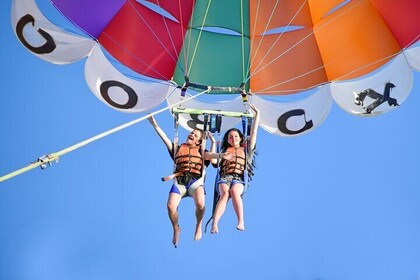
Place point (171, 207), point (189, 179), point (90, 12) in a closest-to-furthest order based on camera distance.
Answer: point (171, 207) → point (189, 179) → point (90, 12)

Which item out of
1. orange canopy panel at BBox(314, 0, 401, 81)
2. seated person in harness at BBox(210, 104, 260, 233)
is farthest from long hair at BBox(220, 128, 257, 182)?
orange canopy panel at BBox(314, 0, 401, 81)

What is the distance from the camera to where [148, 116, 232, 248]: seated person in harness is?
22.2 ft

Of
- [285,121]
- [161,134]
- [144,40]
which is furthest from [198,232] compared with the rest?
[144,40]

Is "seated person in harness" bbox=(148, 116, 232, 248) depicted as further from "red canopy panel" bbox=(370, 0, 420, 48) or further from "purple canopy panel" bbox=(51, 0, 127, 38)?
"red canopy panel" bbox=(370, 0, 420, 48)

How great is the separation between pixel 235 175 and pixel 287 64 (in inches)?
88.5

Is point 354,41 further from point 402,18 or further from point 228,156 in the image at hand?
point 228,156

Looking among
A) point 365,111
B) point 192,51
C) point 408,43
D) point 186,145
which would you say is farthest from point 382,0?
point 186,145

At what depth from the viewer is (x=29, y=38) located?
7.53 m

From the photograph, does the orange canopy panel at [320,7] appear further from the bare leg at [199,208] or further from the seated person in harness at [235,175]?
the bare leg at [199,208]

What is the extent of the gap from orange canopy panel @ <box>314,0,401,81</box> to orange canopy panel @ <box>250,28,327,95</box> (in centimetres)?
13

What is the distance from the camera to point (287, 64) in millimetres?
8531

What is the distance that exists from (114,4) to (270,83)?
2212 millimetres

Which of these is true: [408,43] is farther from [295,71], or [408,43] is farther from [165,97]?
[165,97]

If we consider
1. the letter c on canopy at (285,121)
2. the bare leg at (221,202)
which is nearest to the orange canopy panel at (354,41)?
the letter c on canopy at (285,121)
